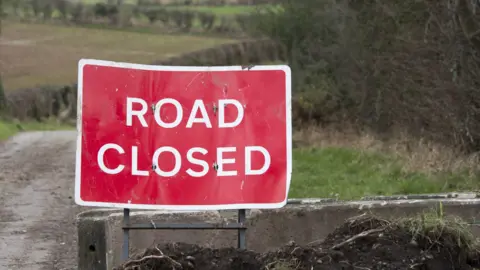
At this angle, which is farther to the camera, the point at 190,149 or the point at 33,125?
the point at 33,125

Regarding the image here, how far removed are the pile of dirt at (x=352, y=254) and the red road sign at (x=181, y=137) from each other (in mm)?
334

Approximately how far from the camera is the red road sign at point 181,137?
4402 mm

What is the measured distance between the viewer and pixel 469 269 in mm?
4367

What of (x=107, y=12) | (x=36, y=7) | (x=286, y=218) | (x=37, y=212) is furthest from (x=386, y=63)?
(x=36, y=7)

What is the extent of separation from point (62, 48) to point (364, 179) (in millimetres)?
36336

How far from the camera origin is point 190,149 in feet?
14.6

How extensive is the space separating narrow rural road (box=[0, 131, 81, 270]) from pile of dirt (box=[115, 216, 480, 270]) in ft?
9.24

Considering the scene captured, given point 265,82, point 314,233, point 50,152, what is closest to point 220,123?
point 265,82

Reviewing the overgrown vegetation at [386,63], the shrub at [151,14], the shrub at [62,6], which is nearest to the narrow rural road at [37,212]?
the overgrown vegetation at [386,63]

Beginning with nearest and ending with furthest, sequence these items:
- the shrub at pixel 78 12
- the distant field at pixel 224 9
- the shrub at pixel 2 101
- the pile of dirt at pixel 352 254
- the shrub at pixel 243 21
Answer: the pile of dirt at pixel 352 254 → the shrub at pixel 243 21 → the distant field at pixel 224 9 → the shrub at pixel 2 101 → the shrub at pixel 78 12

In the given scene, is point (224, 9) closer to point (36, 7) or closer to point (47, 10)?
point (47, 10)

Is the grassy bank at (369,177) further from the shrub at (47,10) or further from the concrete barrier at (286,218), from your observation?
the shrub at (47,10)

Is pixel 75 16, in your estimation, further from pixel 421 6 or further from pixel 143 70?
pixel 143 70

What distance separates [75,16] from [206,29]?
840 cm
